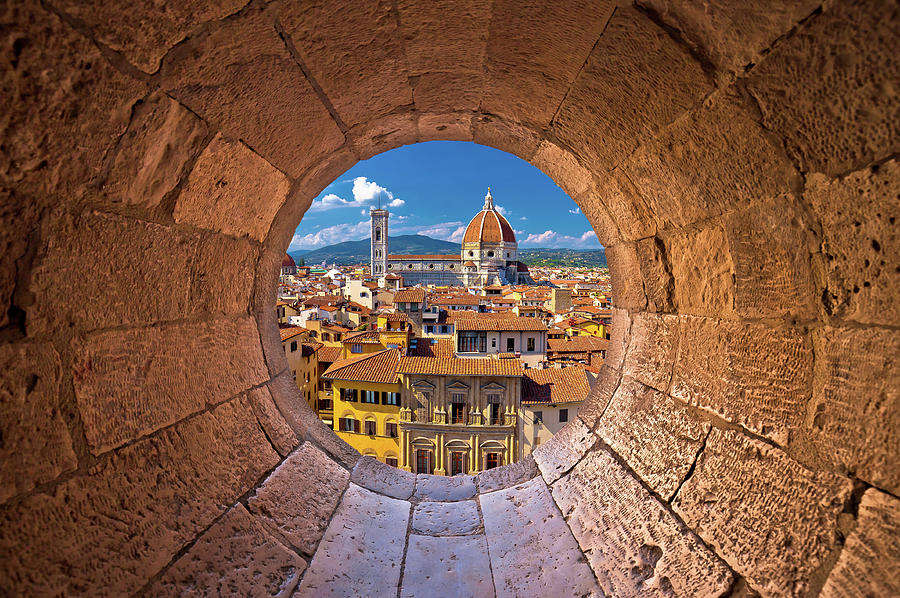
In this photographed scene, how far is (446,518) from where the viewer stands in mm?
2148

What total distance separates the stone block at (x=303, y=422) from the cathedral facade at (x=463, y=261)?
271 feet

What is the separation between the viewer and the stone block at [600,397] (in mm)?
2295

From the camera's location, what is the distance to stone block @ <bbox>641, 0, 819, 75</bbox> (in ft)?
3.26

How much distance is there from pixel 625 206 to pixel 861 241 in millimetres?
1050

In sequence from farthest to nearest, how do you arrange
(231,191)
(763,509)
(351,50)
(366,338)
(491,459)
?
(366,338) < (491,459) < (231,191) < (351,50) < (763,509)

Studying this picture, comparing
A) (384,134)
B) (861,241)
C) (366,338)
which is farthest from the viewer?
(366,338)

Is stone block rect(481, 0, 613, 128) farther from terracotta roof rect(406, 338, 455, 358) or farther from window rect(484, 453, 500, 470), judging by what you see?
terracotta roof rect(406, 338, 455, 358)

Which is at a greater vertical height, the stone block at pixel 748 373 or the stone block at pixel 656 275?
the stone block at pixel 656 275

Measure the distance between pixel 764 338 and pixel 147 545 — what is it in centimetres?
207

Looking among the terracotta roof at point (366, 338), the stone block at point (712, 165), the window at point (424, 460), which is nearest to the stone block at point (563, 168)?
the stone block at point (712, 165)

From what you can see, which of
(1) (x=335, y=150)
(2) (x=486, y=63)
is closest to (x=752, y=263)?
(2) (x=486, y=63)

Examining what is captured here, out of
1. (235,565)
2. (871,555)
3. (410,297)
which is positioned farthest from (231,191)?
(410,297)

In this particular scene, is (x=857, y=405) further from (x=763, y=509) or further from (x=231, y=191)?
(x=231, y=191)

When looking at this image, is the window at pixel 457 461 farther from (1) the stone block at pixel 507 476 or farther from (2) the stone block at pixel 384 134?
(2) the stone block at pixel 384 134
